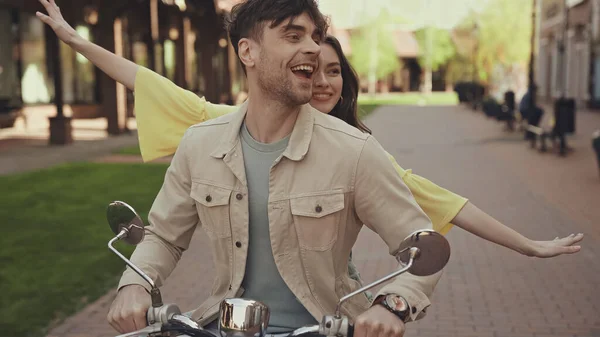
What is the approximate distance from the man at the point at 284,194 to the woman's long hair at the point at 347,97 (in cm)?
111

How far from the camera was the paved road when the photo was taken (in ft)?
20.0

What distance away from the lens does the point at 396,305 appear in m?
2.26

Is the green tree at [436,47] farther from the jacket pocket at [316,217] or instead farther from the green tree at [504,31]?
the jacket pocket at [316,217]

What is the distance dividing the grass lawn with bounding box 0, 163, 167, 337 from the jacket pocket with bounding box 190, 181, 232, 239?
3.73m

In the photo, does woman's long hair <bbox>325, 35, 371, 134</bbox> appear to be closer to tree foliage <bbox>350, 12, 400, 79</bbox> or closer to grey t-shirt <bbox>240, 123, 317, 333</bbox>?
grey t-shirt <bbox>240, 123, 317, 333</bbox>

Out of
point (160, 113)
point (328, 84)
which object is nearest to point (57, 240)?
point (160, 113)

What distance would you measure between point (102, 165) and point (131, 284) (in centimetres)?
1424

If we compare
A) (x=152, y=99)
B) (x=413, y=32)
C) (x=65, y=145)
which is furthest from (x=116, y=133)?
(x=413, y=32)

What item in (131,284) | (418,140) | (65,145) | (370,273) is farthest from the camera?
(418,140)

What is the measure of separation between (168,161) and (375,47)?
61886mm

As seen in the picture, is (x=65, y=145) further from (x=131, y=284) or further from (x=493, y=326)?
(x=131, y=284)

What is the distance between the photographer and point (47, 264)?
7820 millimetres

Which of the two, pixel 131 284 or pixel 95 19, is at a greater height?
pixel 95 19

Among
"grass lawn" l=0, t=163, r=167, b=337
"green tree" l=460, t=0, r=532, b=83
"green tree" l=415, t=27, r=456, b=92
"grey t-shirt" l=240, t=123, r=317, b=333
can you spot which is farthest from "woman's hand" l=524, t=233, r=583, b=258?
"green tree" l=415, t=27, r=456, b=92
